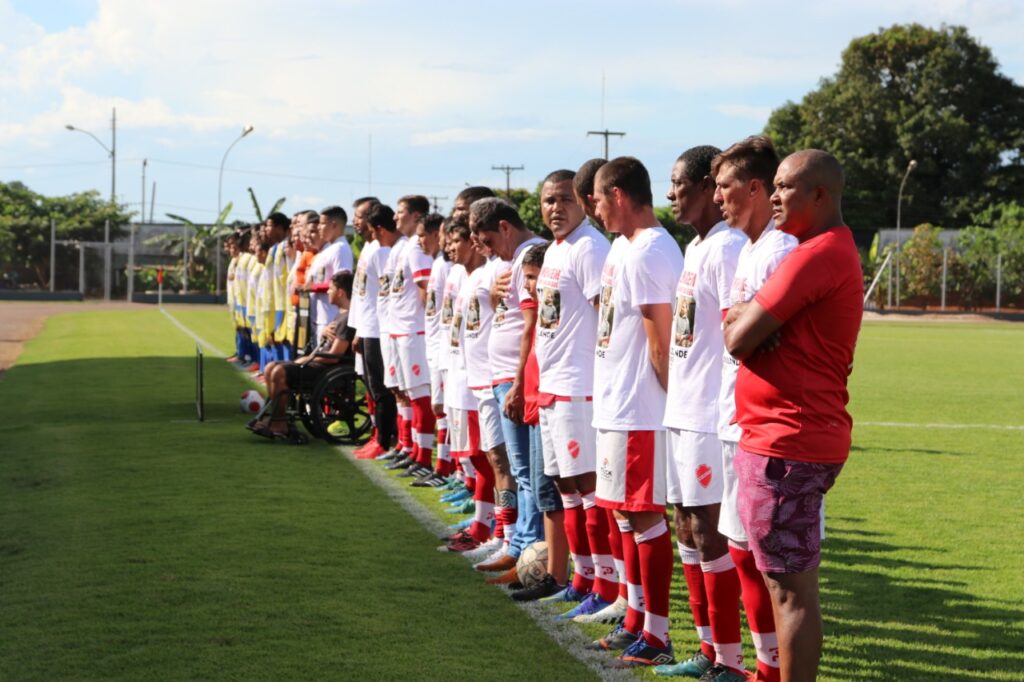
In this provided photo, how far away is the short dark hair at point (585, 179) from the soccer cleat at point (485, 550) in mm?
2516

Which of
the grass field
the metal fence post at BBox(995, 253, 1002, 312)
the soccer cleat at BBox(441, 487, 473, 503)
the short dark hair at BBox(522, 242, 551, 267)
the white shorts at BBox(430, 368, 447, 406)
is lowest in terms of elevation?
the grass field

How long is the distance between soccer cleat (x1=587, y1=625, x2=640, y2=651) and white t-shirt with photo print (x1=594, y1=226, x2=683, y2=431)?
2.99ft

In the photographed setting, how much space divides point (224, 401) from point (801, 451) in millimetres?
13827

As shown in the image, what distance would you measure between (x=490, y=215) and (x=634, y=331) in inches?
78.2

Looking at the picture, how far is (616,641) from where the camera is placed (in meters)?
5.98

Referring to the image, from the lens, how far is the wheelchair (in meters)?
12.9

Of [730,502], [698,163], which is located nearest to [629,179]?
[698,163]

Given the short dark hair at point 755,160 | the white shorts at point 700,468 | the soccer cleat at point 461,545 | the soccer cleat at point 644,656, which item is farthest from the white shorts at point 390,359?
the short dark hair at point 755,160

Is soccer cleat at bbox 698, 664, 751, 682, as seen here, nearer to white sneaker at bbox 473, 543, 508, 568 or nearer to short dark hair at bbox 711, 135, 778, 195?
short dark hair at bbox 711, 135, 778, 195

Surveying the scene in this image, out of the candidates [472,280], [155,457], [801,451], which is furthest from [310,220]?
[801,451]

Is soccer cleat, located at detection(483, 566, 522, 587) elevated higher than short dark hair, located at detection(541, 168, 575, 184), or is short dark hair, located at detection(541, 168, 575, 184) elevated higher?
short dark hair, located at detection(541, 168, 575, 184)

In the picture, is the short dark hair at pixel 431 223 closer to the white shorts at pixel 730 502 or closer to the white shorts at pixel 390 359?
the white shorts at pixel 390 359

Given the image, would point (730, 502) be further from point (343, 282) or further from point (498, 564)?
point (343, 282)

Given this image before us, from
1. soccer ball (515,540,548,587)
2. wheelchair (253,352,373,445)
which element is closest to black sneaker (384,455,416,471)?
wheelchair (253,352,373,445)
